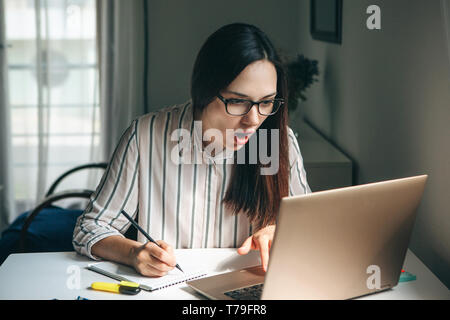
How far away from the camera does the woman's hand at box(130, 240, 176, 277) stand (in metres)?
1.15

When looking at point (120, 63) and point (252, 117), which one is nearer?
point (252, 117)

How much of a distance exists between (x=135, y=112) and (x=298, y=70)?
3.75 feet

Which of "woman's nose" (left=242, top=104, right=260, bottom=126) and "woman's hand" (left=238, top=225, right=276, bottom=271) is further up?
"woman's nose" (left=242, top=104, right=260, bottom=126)

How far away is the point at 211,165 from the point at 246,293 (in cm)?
48

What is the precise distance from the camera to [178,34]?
3285 mm

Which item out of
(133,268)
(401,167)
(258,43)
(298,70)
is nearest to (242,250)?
(133,268)

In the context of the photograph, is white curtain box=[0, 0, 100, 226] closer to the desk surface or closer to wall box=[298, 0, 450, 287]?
wall box=[298, 0, 450, 287]

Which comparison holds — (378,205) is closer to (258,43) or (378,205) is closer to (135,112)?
(258,43)

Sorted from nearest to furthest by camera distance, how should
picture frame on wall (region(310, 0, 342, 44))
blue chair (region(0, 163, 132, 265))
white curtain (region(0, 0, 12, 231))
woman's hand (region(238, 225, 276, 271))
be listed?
1. woman's hand (region(238, 225, 276, 271))
2. blue chair (region(0, 163, 132, 265))
3. picture frame on wall (region(310, 0, 342, 44))
4. white curtain (region(0, 0, 12, 231))

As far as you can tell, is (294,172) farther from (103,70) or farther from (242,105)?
(103,70)

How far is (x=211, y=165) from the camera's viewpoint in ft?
4.90

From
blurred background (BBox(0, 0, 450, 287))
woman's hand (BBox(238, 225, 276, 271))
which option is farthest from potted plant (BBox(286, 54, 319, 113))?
woman's hand (BBox(238, 225, 276, 271))
